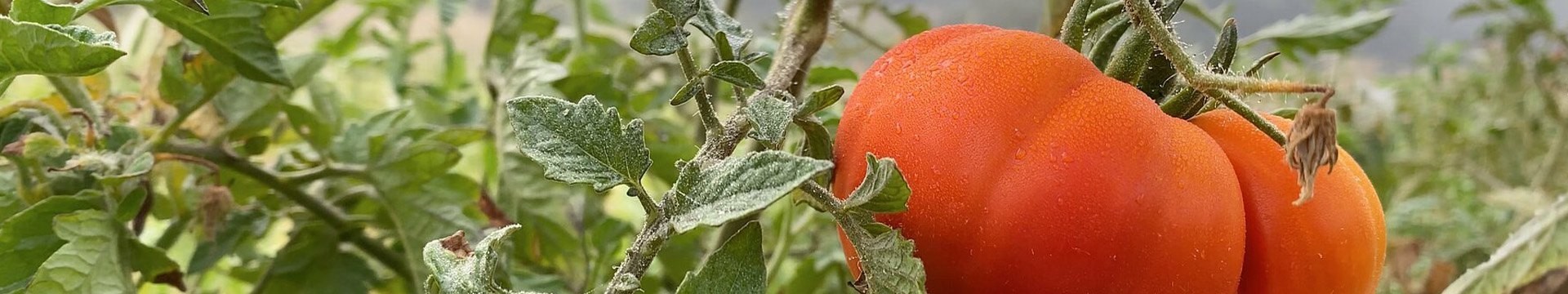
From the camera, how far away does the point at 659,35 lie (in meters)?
0.32

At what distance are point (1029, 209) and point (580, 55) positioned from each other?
53 centimetres

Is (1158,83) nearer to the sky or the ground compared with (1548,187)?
nearer to the sky

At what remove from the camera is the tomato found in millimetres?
287

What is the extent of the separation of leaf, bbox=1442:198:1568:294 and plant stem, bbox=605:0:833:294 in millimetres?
358

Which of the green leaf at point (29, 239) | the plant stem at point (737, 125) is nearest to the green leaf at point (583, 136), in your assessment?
the plant stem at point (737, 125)

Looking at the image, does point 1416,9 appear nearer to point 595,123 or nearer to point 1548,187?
point 1548,187

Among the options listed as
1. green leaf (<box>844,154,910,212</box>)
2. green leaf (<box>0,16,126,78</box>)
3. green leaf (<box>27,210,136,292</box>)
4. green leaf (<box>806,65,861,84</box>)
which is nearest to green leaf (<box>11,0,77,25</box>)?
green leaf (<box>0,16,126,78</box>)

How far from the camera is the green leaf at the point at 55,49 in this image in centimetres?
27

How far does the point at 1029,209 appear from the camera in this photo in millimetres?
289

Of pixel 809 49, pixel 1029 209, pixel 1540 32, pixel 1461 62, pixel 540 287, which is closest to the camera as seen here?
pixel 1029 209

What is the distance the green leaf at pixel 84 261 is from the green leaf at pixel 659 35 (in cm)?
24

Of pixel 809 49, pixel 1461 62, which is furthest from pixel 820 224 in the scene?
pixel 1461 62

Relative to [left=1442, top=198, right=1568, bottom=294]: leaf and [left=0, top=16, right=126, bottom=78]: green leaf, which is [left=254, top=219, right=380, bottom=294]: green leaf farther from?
[left=1442, top=198, right=1568, bottom=294]: leaf

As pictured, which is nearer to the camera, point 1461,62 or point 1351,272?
point 1351,272
